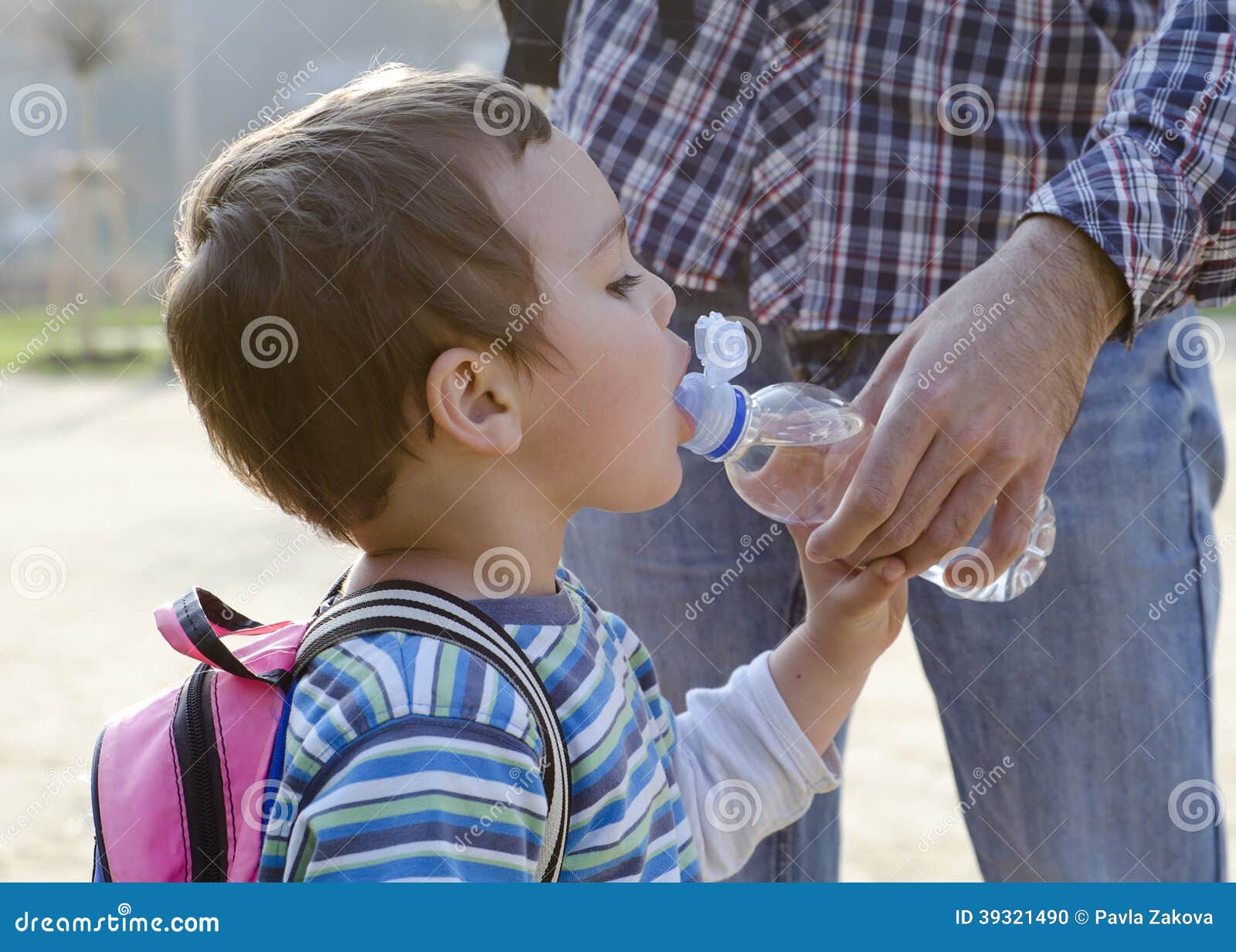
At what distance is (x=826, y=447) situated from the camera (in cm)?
163

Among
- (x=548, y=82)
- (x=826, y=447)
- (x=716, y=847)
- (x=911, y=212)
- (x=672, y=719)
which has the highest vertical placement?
(x=548, y=82)

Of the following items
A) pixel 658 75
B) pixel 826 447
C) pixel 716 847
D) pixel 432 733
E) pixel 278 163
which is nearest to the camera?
pixel 432 733

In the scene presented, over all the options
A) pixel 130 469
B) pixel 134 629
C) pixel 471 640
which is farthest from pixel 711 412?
pixel 130 469

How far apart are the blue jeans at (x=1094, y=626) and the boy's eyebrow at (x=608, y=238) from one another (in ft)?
1.49

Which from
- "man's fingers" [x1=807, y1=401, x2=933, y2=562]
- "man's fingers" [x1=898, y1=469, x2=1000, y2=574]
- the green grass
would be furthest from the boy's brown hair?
the green grass

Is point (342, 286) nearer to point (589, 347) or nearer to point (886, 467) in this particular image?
point (589, 347)

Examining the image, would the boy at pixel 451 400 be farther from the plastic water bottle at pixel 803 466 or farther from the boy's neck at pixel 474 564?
the plastic water bottle at pixel 803 466

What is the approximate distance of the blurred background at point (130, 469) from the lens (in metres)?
3.12

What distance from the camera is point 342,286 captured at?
3.76 ft

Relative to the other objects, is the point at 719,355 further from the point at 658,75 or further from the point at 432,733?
the point at 432,733

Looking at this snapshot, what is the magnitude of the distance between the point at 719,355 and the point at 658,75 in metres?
0.52

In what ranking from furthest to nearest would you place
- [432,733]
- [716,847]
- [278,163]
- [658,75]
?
[658,75] → [716,847] → [278,163] → [432,733]

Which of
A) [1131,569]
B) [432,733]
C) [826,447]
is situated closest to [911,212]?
[826,447]

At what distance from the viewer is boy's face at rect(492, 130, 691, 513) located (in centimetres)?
123
